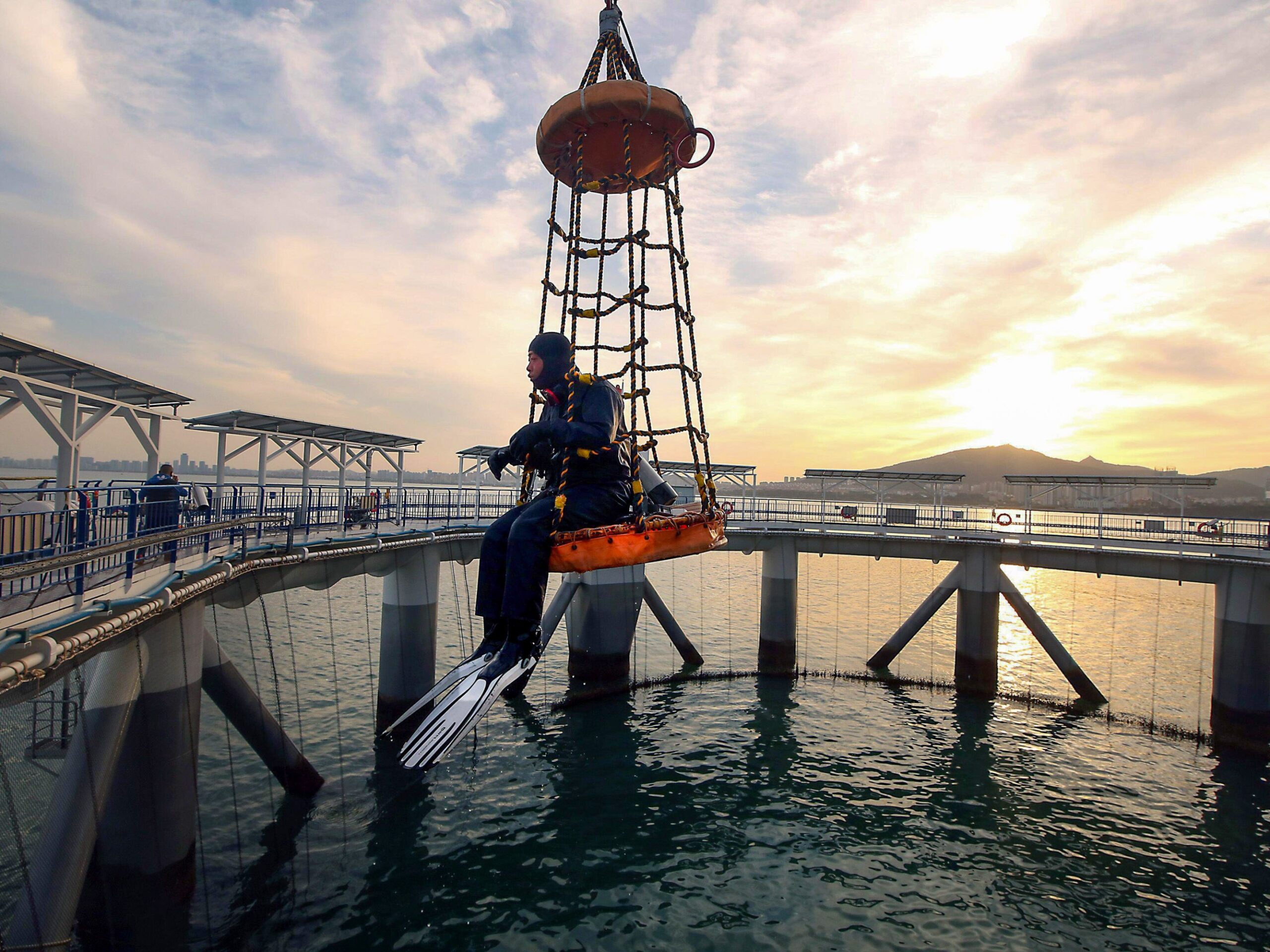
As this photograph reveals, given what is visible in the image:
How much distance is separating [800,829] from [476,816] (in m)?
6.94

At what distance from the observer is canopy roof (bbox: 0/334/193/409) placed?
10.7m

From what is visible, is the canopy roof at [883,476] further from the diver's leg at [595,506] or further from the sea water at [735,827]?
the diver's leg at [595,506]

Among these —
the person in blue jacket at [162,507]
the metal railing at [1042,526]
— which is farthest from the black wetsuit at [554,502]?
the metal railing at [1042,526]

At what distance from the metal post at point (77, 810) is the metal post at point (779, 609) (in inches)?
787

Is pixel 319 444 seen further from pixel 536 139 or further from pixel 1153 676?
pixel 1153 676

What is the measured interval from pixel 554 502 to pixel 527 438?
30.6 inches

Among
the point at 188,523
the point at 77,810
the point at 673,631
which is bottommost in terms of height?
the point at 673,631

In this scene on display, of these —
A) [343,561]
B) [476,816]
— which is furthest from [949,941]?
[343,561]

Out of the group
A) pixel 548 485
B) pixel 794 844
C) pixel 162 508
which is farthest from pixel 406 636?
pixel 548 485

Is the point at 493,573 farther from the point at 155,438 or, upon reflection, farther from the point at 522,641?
the point at 155,438

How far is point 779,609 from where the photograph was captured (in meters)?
24.2

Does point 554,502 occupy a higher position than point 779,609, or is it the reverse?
point 554,502

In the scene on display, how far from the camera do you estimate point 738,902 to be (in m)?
10.4

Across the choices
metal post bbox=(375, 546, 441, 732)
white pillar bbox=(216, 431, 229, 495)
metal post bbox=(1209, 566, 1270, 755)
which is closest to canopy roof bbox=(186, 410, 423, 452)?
white pillar bbox=(216, 431, 229, 495)
